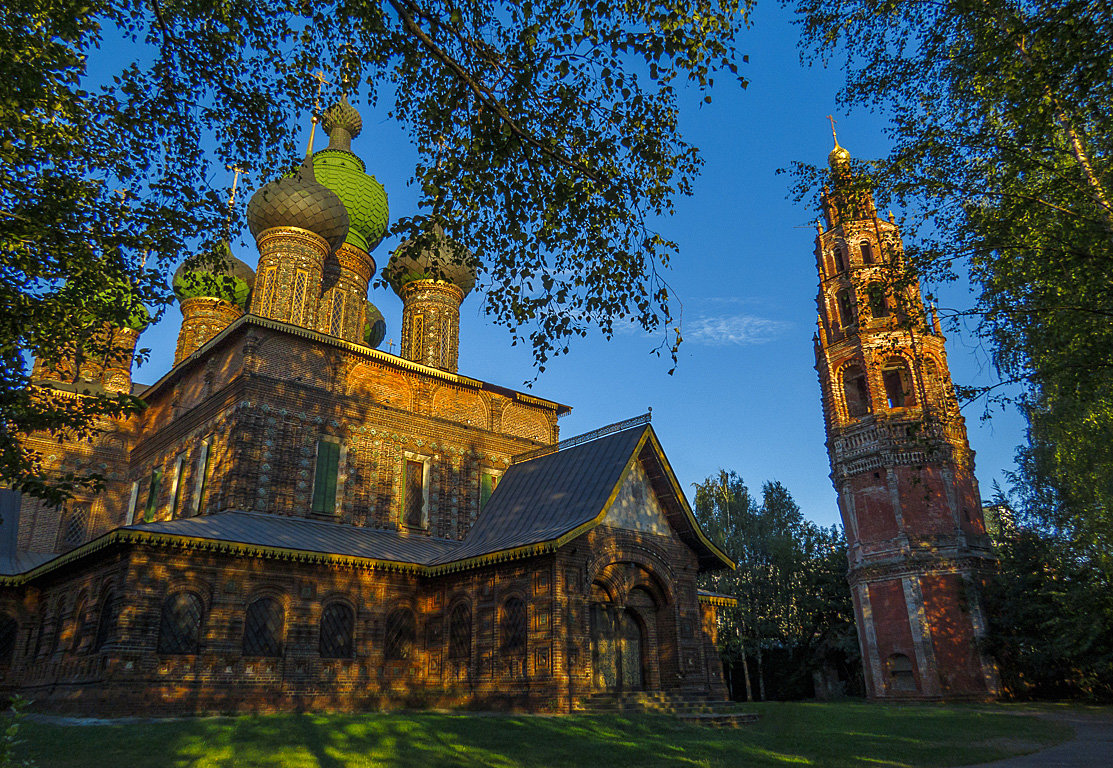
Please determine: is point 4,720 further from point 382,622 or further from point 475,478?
point 475,478

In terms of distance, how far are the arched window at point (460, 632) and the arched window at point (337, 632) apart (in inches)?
83.0

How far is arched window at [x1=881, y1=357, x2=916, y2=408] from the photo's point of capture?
27656 mm

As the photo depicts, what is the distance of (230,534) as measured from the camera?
14547mm

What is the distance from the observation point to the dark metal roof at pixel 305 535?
1436 centimetres

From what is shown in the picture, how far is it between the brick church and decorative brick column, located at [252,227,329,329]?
62mm

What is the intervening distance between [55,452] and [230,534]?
12.3 metres

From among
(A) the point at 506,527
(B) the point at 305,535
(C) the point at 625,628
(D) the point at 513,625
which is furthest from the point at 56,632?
(C) the point at 625,628

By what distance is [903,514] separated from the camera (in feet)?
81.7

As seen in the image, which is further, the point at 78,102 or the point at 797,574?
the point at 797,574

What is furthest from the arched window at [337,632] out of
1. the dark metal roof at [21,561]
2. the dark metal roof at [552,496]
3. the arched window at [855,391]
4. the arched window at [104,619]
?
the arched window at [855,391]

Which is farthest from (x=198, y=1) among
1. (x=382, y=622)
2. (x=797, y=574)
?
(x=797, y=574)

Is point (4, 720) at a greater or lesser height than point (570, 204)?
lesser

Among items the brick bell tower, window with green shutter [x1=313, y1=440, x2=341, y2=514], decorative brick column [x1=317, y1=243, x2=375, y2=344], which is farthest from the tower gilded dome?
the brick bell tower

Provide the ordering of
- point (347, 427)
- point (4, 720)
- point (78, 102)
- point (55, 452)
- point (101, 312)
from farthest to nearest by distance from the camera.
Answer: point (55, 452) → point (347, 427) → point (4, 720) → point (101, 312) → point (78, 102)
